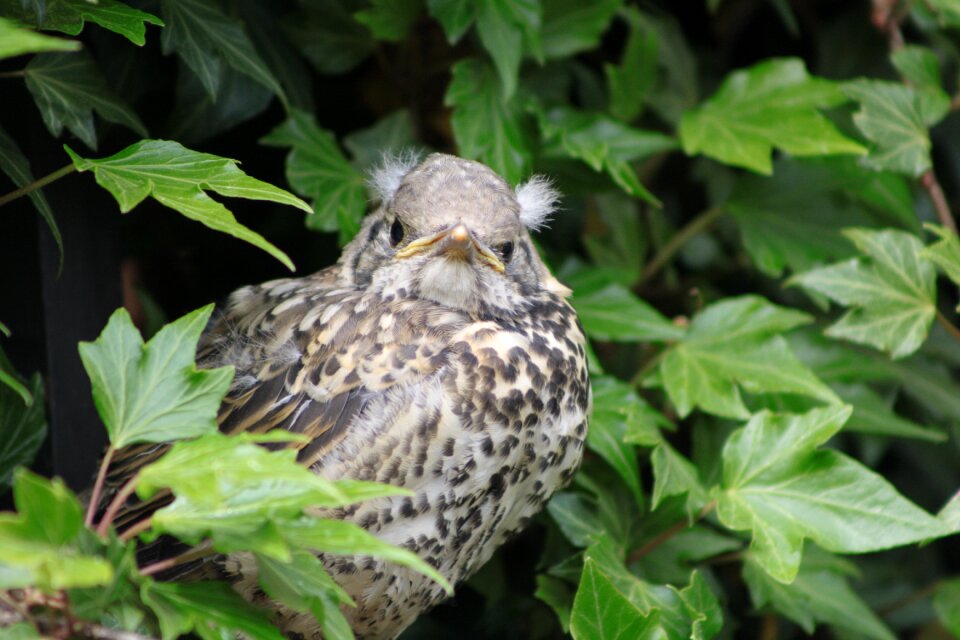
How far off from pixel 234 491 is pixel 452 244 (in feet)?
1.94

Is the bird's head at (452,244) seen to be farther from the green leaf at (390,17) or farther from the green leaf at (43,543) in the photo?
the green leaf at (43,543)

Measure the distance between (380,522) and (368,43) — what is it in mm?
992

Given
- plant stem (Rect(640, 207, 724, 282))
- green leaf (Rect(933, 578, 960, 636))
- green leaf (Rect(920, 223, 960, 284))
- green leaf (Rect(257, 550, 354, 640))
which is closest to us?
green leaf (Rect(257, 550, 354, 640))

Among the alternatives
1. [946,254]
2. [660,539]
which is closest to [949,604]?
[660,539]

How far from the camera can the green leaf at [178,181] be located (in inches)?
44.6

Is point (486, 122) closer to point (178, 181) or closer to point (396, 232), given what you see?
point (396, 232)

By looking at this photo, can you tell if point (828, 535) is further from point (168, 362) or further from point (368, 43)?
point (368, 43)

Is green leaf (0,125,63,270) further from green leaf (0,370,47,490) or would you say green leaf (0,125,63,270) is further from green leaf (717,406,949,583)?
green leaf (717,406,949,583)

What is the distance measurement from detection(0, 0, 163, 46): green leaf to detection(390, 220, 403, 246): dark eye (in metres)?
0.46

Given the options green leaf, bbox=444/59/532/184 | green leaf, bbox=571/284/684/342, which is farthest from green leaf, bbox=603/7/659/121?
green leaf, bbox=571/284/684/342

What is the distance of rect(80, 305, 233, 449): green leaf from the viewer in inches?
42.0

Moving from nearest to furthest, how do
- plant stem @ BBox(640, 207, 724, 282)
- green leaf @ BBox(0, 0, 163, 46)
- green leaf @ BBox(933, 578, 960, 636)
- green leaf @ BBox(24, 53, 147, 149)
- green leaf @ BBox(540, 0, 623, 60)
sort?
green leaf @ BBox(0, 0, 163, 46) < green leaf @ BBox(24, 53, 147, 149) < green leaf @ BBox(540, 0, 623, 60) < green leaf @ BBox(933, 578, 960, 636) < plant stem @ BBox(640, 207, 724, 282)

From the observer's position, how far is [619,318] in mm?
1869

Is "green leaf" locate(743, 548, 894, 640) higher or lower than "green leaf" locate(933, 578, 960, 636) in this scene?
higher
